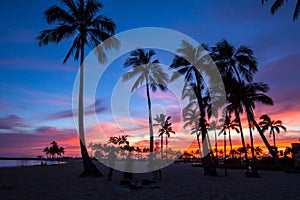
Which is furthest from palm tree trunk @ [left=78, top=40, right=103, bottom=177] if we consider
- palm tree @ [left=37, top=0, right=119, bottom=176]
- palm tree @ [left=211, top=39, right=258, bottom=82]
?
palm tree @ [left=211, top=39, right=258, bottom=82]

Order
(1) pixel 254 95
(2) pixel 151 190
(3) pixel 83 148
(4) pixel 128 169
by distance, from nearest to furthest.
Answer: (2) pixel 151 190 < (4) pixel 128 169 < (3) pixel 83 148 < (1) pixel 254 95

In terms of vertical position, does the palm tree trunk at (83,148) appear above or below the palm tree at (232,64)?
below

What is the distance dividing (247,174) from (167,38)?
50.5ft

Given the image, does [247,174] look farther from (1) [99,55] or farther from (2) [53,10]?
(2) [53,10]

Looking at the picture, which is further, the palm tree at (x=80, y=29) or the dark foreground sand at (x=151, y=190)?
the palm tree at (x=80, y=29)

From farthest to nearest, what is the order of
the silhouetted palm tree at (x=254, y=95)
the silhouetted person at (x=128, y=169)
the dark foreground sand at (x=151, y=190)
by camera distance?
the silhouetted palm tree at (x=254, y=95), the silhouetted person at (x=128, y=169), the dark foreground sand at (x=151, y=190)

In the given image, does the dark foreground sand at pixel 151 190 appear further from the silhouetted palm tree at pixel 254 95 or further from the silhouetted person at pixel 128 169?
the silhouetted palm tree at pixel 254 95

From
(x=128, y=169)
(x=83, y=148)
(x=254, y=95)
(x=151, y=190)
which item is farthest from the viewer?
(x=254, y=95)

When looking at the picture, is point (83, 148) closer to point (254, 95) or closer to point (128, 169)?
point (128, 169)

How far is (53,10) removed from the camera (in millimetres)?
21109

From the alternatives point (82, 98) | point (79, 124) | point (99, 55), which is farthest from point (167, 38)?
point (79, 124)

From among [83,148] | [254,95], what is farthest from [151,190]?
[254,95]

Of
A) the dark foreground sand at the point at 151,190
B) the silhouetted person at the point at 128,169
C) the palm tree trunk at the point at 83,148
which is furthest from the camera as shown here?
the palm tree trunk at the point at 83,148

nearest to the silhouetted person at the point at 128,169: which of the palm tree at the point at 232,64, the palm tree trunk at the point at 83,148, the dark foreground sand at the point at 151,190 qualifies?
the dark foreground sand at the point at 151,190
